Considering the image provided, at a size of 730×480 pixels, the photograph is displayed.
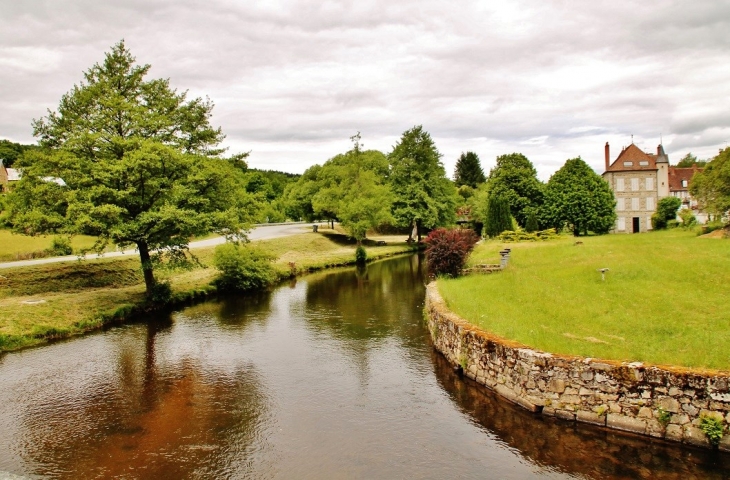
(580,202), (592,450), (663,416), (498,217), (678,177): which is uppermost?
(678,177)

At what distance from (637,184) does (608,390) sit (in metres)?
45.6

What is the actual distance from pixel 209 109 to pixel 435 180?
34.6m

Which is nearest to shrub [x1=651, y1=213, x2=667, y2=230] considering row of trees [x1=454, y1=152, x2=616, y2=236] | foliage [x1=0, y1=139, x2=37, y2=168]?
row of trees [x1=454, y1=152, x2=616, y2=236]

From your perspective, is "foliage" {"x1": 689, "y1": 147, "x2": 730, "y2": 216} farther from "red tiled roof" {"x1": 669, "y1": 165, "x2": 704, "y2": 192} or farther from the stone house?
"red tiled roof" {"x1": 669, "y1": 165, "x2": 704, "y2": 192}

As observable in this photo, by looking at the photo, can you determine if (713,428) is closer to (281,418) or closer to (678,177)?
(281,418)

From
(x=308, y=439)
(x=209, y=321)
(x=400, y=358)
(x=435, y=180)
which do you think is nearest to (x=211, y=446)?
(x=308, y=439)

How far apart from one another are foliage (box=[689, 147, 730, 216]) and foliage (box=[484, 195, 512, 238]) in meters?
15.0

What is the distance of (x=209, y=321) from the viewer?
23281 millimetres

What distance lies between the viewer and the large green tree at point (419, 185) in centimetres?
5506

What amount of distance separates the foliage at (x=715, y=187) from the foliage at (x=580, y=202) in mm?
11681

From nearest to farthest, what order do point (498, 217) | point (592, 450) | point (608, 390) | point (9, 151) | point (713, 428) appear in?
point (713, 428), point (592, 450), point (608, 390), point (498, 217), point (9, 151)

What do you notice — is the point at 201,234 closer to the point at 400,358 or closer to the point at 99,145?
the point at 99,145

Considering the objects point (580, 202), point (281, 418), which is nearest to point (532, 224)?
point (580, 202)

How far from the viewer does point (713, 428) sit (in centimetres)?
973
